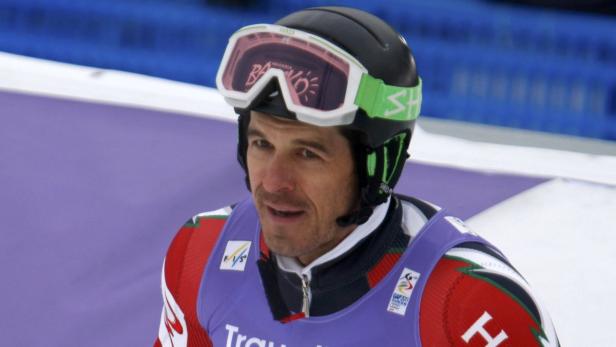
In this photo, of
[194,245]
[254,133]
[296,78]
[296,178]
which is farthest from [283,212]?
[194,245]

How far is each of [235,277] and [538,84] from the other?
149 inches

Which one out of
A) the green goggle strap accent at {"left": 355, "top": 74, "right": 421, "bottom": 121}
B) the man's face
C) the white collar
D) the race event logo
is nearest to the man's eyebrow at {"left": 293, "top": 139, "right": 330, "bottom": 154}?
the man's face

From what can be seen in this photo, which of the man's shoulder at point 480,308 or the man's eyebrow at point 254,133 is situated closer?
the man's shoulder at point 480,308

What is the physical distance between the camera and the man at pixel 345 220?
2211 mm

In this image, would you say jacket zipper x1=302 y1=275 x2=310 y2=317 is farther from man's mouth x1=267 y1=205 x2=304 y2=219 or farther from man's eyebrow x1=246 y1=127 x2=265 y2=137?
man's eyebrow x1=246 y1=127 x2=265 y2=137

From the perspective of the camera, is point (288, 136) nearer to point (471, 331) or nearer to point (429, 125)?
point (471, 331)

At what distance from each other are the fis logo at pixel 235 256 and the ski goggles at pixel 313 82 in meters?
0.40

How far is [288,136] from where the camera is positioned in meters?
2.25

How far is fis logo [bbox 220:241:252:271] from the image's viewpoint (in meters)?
2.53

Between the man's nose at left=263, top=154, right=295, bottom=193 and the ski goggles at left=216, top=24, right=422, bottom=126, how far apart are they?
A: 109 mm

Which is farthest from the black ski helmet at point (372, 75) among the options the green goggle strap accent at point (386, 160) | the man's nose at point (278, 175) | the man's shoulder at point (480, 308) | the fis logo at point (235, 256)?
the fis logo at point (235, 256)

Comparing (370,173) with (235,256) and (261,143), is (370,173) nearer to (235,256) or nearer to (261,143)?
(261,143)

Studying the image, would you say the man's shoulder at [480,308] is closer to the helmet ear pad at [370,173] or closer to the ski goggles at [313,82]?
the helmet ear pad at [370,173]

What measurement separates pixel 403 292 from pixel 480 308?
0.57ft
